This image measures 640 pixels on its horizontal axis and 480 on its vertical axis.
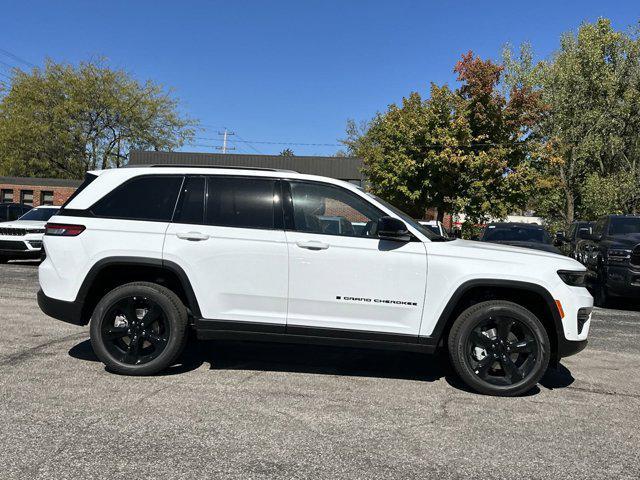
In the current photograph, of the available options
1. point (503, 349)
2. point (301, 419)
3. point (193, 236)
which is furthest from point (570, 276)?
point (193, 236)

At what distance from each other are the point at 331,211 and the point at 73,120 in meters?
46.3

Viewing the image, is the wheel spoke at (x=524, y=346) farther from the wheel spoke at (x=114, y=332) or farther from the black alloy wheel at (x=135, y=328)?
the wheel spoke at (x=114, y=332)

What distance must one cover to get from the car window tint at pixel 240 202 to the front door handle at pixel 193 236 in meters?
0.14

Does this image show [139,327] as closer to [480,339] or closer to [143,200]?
[143,200]

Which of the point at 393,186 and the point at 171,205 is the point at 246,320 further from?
the point at 393,186

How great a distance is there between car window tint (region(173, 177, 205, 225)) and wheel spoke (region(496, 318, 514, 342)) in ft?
9.02

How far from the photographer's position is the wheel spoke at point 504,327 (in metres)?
4.55

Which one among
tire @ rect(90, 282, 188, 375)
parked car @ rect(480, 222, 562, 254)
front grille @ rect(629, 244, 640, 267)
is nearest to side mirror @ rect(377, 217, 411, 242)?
tire @ rect(90, 282, 188, 375)

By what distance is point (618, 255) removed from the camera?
9.48 m

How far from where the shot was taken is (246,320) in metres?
4.65

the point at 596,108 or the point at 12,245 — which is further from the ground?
the point at 596,108

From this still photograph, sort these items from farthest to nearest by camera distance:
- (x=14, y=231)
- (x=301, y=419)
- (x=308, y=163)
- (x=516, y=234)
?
(x=308, y=163) → (x=14, y=231) → (x=516, y=234) → (x=301, y=419)

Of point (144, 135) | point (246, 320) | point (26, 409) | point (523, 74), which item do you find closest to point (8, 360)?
point (26, 409)

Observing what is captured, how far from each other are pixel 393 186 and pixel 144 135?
2991cm
